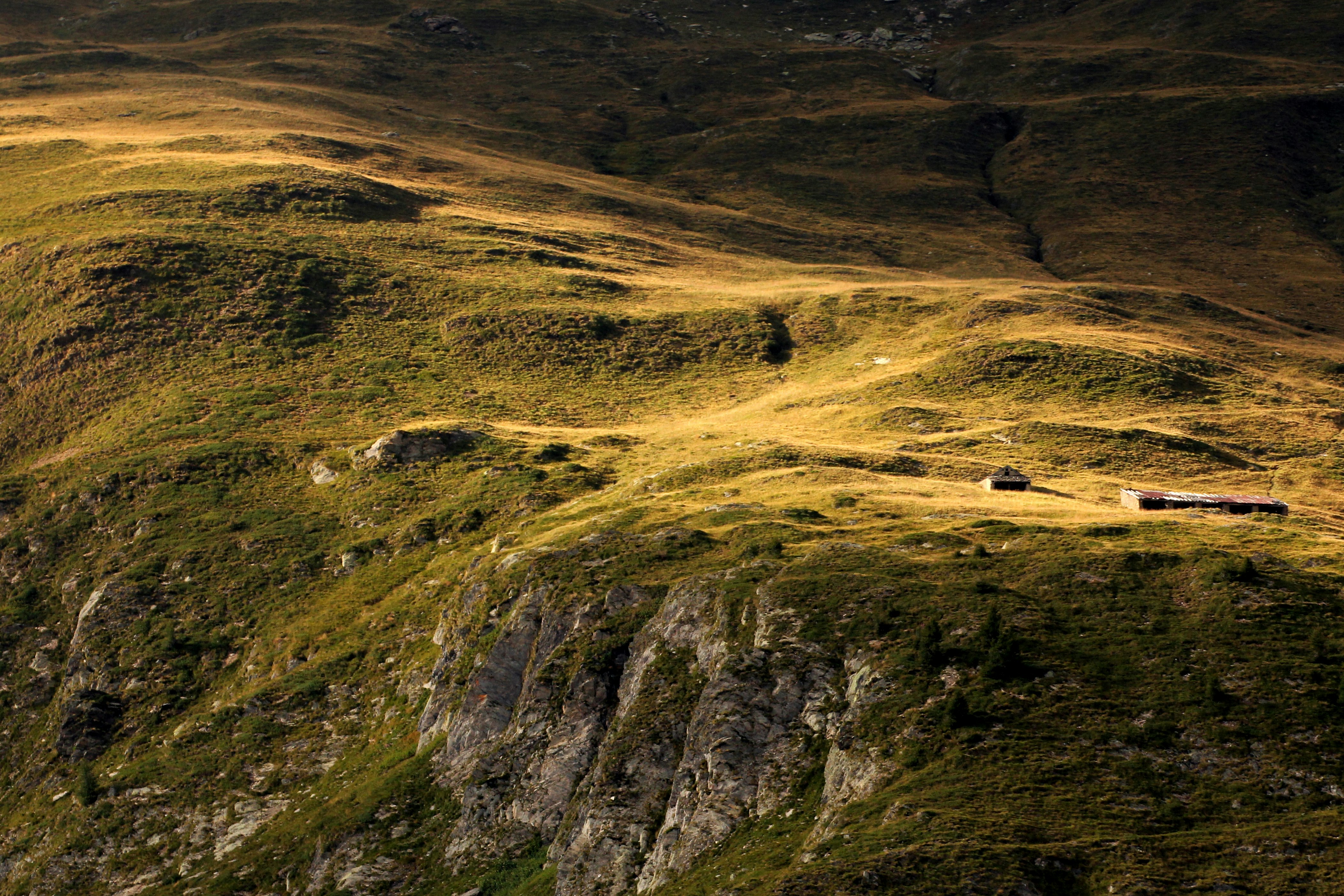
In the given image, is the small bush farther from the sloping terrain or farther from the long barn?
the long barn

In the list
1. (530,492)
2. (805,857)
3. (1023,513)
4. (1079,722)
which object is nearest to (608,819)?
(805,857)

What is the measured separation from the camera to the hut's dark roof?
7406 centimetres

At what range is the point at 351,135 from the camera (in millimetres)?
Result: 179500

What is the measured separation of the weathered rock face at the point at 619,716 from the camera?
40.7m

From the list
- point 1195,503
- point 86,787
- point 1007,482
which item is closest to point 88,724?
point 86,787

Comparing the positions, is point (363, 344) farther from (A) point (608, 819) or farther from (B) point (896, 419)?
(A) point (608, 819)

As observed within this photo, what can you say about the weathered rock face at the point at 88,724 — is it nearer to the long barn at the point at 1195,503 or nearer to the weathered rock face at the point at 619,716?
the weathered rock face at the point at 619,716

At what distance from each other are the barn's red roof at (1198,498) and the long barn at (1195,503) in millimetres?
19

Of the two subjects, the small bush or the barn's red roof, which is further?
the barn's red roof

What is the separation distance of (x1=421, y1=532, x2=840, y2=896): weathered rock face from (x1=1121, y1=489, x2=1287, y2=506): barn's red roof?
29864 mm

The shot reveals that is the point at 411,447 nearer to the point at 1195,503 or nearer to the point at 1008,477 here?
the point at 1008,477

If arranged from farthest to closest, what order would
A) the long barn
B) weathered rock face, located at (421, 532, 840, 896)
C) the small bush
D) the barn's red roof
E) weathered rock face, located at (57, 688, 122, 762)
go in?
1. the barn's red roof
2. the long barn
3. weathered rock face, located at (57, 688, 122, 762)
4. the small bush
5. weathered rock face, located at (421, 532, 840, 896)

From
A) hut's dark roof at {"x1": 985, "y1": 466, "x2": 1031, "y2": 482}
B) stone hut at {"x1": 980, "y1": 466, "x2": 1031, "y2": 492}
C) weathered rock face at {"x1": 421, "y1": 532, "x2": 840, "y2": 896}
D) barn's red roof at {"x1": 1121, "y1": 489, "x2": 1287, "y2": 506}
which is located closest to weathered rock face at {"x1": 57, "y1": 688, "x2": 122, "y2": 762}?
weathered rock face at {"x1": 421, "y1": 532, "x2": 840, "y2": 896}

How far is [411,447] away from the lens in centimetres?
8644
